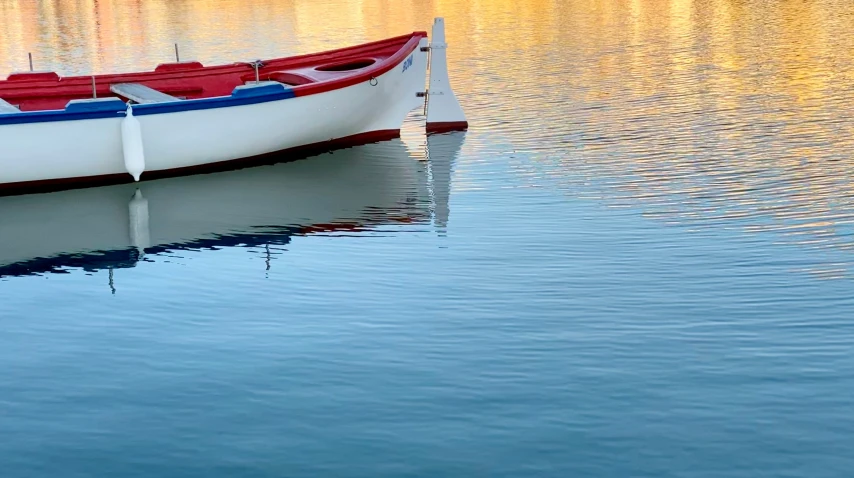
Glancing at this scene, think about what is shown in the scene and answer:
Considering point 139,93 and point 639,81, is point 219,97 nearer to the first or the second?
point 139,93

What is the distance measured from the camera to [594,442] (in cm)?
723

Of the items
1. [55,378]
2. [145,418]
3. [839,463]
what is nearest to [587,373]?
[839,463]

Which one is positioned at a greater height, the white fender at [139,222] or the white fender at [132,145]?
the white fender at [132,145]

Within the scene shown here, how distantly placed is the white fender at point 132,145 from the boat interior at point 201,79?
148 centimetres

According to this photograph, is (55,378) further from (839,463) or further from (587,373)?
(839,463)

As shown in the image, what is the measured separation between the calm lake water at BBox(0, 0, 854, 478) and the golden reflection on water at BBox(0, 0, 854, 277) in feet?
0.37

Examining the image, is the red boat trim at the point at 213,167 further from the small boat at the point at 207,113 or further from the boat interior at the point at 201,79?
the boat interior at the point at 201,79

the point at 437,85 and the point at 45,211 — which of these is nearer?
the point at 45,211

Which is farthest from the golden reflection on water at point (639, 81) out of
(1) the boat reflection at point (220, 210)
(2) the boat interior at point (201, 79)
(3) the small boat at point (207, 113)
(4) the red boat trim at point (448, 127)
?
(2) the boat interior at point (201, 79)

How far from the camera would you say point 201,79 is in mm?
19125

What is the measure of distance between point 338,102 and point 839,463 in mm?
12424

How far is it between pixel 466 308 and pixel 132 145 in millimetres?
7833

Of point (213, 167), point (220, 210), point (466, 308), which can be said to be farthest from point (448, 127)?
point (466, 308)

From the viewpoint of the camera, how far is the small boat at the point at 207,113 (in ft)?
52.1
